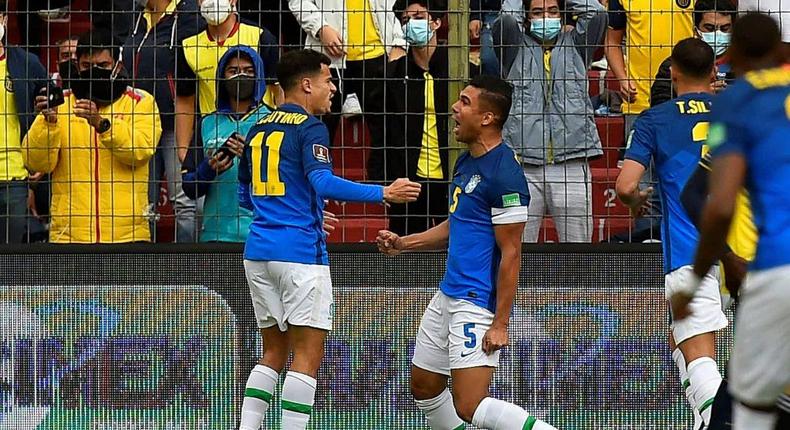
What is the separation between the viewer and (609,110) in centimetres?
900

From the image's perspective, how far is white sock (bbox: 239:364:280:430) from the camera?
7977mm

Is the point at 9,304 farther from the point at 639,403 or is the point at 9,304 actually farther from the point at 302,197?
the point at 639,403

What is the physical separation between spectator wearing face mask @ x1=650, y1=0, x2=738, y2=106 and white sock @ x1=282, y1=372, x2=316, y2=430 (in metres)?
2.87

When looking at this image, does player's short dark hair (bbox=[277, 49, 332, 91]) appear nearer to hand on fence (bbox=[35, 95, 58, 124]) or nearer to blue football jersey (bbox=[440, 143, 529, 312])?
blue football jersey (bbox=[440, 143, 529, 312])

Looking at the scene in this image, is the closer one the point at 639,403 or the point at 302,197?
the point at 302,197

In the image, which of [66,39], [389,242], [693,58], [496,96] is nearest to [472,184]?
[496,96]

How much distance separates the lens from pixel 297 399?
7875mm

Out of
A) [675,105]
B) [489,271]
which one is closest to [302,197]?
[489,271]

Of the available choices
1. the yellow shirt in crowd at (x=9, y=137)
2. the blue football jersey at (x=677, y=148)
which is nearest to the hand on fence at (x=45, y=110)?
the yellow shirt in crowd at (x=9, y=137)

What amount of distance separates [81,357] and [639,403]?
352 cm

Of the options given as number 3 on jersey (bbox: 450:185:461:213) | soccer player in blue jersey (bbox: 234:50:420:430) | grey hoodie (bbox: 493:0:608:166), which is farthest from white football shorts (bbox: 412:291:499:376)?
grey hoodie (bbox: 493:0:608:166)

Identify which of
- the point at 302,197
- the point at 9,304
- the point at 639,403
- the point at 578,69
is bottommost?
the point at 639,403

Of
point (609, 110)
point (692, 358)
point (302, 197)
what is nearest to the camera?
point (692, 358)

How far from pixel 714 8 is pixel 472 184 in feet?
8.78
